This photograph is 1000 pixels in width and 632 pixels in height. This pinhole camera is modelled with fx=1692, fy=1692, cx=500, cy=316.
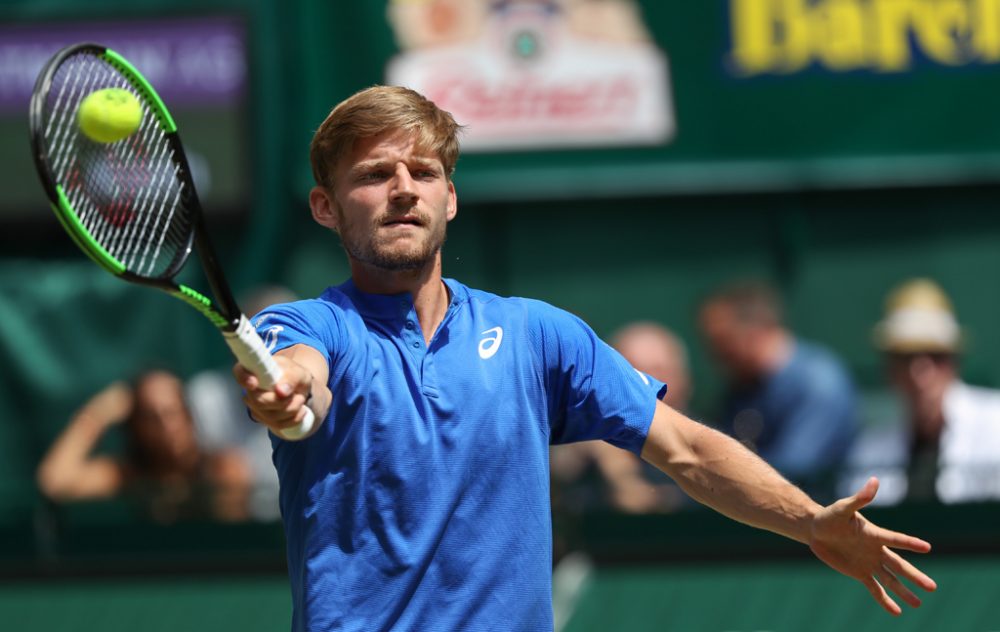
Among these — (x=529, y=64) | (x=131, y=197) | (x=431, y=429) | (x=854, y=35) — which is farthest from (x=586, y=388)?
→ (x=854, y=35)

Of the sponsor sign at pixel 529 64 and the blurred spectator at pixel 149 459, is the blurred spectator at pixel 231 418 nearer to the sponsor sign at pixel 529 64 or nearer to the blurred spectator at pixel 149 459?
the blurred spectator at pixel 149 459

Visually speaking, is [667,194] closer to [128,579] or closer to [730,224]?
[730,224]

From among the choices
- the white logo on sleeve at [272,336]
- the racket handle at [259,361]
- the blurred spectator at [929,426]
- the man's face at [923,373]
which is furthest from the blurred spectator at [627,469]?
the racket handle at [259,361]

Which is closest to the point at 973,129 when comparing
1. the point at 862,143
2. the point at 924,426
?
the point at 862,143

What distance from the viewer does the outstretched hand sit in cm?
349

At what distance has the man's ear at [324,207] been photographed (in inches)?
139

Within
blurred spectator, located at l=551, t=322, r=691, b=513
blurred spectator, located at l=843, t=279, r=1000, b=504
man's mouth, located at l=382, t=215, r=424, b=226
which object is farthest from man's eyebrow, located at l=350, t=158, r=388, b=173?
blurred spectator, located at l=843, t=279, r=1000, b=504

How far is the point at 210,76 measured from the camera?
8266 mm

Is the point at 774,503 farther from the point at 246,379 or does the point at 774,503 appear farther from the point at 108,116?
the point at 108,116

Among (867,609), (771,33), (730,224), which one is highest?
(771,33)

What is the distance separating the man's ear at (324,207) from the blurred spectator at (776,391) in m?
3.44

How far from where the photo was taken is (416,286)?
11.4ft

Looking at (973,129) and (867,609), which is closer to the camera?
(867,609)

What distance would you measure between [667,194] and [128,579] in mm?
3363
